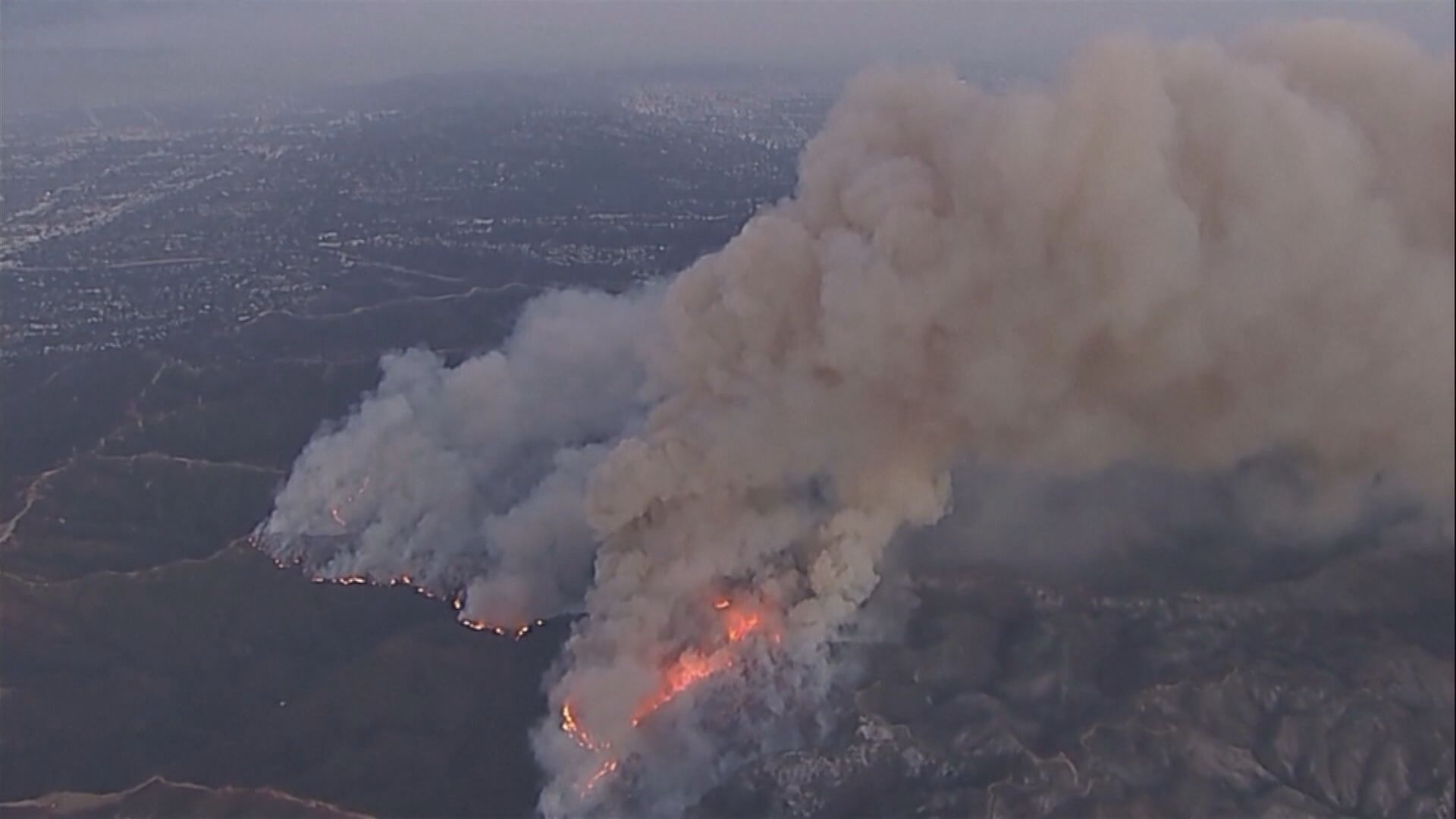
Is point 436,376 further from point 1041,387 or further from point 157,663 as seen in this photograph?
point 1041,387

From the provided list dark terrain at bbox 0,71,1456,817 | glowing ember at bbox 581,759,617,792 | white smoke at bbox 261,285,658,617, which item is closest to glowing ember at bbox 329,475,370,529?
white smoke at bbox 261,285,658,617

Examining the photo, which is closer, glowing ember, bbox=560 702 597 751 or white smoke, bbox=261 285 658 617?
glowing ember, bbox=560 702 597 751

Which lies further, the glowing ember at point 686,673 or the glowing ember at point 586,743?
the glowing ember at point 686,673

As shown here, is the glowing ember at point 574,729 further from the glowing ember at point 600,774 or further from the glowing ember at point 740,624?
the glowing ember at point 740,624

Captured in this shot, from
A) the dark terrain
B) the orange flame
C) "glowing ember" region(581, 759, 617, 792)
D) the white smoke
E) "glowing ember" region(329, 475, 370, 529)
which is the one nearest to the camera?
the dark terrain

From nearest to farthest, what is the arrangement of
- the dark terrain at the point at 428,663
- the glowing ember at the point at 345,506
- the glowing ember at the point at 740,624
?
1. the dark terrain at the point at 428,663
2. the glowing ember at the point at 740,624
3. the glowing ember at the point at 345,506

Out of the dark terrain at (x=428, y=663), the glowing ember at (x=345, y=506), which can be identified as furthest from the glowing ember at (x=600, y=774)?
the glowing ember at (x=345, y=506)

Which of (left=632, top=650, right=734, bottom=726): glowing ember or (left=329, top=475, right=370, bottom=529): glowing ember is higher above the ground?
(left=632, top=650, right=734, bottom=726): glowing ember

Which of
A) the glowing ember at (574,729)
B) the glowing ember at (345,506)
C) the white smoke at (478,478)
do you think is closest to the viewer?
the glowing ember at (574,729)

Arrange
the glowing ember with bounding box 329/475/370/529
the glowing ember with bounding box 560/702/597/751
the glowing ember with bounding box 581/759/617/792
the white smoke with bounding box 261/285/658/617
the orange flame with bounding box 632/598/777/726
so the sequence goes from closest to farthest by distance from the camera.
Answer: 1. the glowing ember with bounding box 581/759/617/792
2. the glowing ember with bounding box 560/702/597/751
3. the orange flame with bounding box 632/598/777/726
4. the white smoke with bounding box 261/285/658/617
5. the glowing ember with bounding box 329/475/370/529

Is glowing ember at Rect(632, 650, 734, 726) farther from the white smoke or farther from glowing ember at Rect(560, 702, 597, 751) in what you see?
the white smoke

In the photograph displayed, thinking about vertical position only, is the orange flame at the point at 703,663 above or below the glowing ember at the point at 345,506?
above
